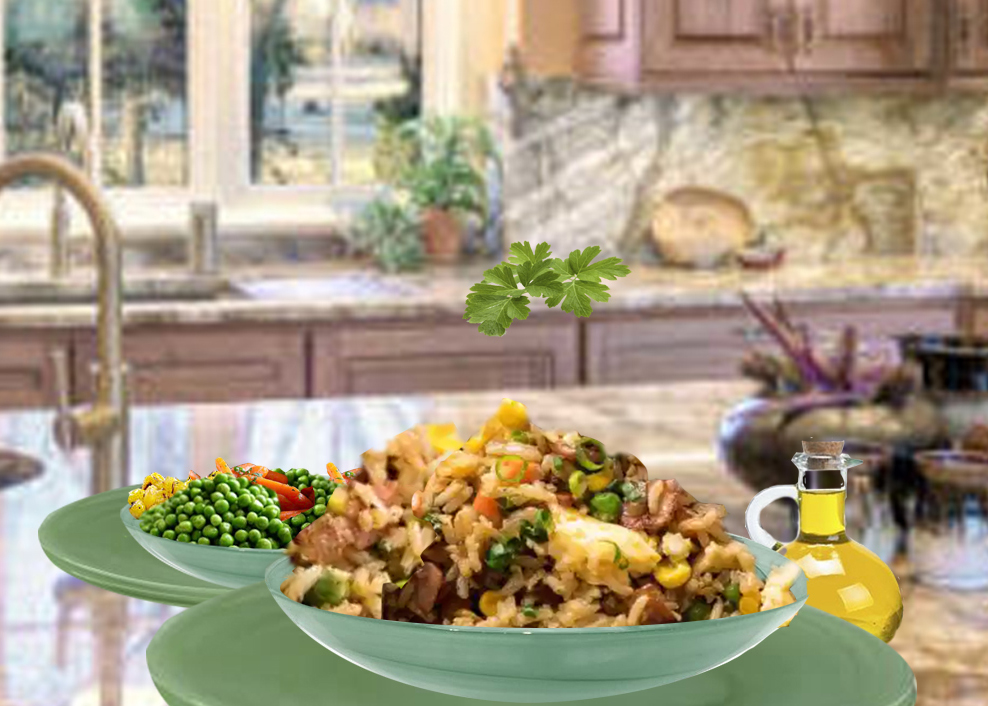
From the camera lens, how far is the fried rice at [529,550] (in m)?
0.53

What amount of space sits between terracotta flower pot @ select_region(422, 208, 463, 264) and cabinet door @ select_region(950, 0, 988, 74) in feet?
4.69

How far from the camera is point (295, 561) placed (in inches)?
21.9

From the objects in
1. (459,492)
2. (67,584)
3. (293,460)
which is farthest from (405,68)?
(459,492)

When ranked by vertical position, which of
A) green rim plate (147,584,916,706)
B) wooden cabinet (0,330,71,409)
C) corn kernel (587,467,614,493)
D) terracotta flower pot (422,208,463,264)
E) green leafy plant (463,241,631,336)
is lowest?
wooden cabinet (0,330,71,409)

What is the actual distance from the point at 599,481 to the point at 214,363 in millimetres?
2854

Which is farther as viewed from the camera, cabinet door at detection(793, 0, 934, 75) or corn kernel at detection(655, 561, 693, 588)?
cabinet door at detection(793, 0, 934, 75)

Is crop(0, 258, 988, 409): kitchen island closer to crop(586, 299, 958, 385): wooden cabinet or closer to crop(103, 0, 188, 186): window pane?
crop(586, 299, 958, 385): wooden cabinet

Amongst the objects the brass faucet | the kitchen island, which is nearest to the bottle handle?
the brass faucet

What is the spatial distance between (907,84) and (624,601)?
384 centimetres

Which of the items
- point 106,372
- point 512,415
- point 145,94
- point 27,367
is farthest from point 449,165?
point 512,415

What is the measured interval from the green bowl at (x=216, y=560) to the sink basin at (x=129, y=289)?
10.0 feet

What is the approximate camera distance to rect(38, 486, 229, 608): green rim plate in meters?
0.67

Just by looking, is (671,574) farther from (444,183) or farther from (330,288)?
(444,183)

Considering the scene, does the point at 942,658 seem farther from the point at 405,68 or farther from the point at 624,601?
the point at 405,68
